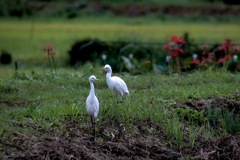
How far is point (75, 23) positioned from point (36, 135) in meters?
Answer: 28.2

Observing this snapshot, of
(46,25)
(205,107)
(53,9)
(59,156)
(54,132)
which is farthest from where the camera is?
(53,9)

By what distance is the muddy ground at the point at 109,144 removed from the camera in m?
9.51

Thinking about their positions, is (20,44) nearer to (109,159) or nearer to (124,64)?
(124,64)

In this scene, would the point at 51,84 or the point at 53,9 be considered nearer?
the point at 51,84

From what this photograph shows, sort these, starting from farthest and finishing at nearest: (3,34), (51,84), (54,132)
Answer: (3,34), (51,84), (54,132)

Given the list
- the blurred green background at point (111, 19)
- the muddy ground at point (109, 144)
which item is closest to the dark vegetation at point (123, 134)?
the muddy ground at point (109, 144)

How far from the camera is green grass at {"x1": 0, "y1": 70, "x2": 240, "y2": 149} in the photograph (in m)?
10.8

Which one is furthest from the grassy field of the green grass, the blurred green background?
the blurred green background

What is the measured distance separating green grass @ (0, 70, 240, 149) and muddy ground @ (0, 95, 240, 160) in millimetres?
108

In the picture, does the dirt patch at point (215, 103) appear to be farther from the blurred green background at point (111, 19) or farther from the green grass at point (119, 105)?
the blurred green background at point (111, 19)

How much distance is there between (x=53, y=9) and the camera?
40.7 metres

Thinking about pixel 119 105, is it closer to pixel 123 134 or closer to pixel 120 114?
pixel 120 114

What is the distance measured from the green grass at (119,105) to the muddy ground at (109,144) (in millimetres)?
108

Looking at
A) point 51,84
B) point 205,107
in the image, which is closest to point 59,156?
point 205,107
